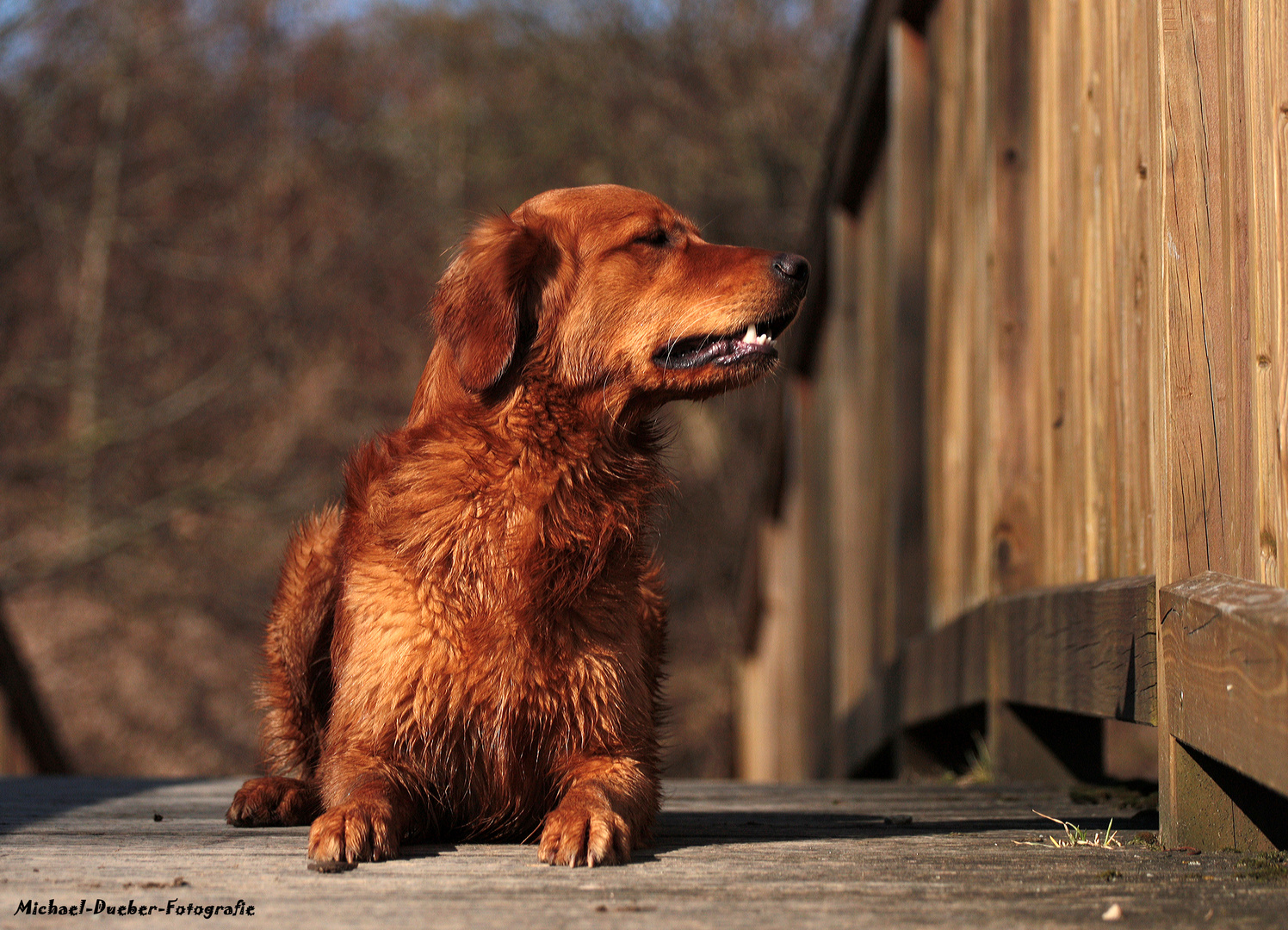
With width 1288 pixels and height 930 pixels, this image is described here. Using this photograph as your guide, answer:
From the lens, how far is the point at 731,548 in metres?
12.7

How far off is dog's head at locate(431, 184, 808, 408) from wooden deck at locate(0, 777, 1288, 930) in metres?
0.91

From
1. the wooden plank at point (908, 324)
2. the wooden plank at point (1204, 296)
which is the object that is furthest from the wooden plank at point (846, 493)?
the wooden plank at point (1204, 296)

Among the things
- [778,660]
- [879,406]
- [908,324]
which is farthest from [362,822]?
[778,660]

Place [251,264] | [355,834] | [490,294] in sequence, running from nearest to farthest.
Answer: [355,834] < [490,294] < [251,264]

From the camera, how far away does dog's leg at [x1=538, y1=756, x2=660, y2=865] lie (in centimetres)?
200

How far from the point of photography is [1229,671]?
→ 1814 millimetres

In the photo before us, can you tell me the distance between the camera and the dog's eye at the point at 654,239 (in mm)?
2760

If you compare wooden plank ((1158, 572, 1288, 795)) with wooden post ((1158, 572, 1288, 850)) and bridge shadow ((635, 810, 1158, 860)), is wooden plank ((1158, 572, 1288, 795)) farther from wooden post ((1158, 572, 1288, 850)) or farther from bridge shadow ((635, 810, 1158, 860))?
bridge shadow ((635, 810, 1158, 860))

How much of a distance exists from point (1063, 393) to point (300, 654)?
188 centimetres

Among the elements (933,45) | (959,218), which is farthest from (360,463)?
(933,45)

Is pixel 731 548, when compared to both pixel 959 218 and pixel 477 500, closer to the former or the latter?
pixel 959 218

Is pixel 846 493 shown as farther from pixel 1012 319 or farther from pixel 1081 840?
pixel 1081 840

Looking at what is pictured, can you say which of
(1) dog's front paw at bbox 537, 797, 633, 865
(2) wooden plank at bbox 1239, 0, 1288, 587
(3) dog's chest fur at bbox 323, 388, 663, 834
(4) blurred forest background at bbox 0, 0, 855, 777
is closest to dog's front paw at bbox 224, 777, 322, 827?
(3) dog's chest fur at bbox 323, 388, 663, 834

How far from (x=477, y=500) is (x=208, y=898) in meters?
0.90
